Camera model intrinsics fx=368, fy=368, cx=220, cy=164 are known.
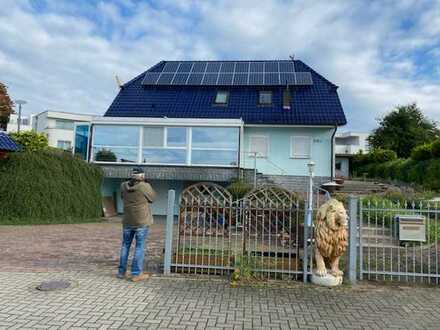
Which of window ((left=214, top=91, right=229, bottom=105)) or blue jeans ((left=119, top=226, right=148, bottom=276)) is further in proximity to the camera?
window ((left=214, top=91, right=229, bottom=105))

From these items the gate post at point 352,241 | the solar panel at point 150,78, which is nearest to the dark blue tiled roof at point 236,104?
the solar panel at point 150,78

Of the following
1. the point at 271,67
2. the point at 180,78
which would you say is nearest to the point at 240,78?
the point at 271,67

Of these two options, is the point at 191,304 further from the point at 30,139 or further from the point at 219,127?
the point at 30,139

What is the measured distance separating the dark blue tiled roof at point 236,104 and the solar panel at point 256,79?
12.9 inches

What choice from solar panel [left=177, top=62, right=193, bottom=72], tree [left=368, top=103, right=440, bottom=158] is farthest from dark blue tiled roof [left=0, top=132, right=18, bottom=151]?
tree [left=368, top=103, right=440, bottom=158]

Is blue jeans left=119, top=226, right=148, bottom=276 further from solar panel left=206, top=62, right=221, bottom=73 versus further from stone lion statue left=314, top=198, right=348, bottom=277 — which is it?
solar panel left=206, top=62, right=221, bottom=73

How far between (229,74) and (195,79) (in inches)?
89.2

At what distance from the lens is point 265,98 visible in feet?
71.8

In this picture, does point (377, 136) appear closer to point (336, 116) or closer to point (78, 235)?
point (336, 116)

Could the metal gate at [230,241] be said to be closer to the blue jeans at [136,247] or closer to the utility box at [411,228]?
the blue jeans at [136,247]

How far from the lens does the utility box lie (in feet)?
23.0

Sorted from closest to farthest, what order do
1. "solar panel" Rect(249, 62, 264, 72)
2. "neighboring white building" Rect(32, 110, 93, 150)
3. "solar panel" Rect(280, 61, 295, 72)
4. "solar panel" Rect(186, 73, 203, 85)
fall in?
"solar panel" Rect(186, 73, 203, 85)
"solar panel" Rect(280, 61, 295, 72)
"solar panel" Rect(249, 62, 264, 72)
"neighboring white building" Rect(32, 110, 93, 150)

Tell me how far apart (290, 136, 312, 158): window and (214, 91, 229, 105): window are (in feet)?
15.9

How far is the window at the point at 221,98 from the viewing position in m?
22.1
